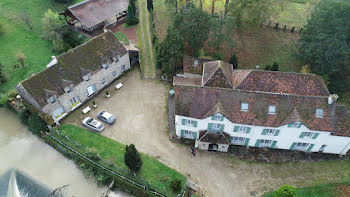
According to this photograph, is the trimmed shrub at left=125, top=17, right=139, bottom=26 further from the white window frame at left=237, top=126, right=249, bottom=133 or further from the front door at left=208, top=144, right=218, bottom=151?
the white window frame at left=237, top=126, right=249, bottom=133

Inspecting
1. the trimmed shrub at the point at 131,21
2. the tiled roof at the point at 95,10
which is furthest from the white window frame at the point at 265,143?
the tiled roof at the point at 95,10

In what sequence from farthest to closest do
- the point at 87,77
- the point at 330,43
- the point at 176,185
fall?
the point at 87,77 < the point at 330,43 < the point at 176,185

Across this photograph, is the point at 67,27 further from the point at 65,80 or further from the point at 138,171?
the point at 138,171

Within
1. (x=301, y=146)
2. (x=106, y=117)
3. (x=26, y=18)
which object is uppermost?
(x=26, y=18)

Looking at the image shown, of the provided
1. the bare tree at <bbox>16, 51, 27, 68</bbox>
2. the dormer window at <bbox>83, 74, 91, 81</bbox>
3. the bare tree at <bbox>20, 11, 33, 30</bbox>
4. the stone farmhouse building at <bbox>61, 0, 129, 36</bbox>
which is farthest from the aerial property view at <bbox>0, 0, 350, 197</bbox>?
the bare tree at <bbox>20, 11, 33, 30</bbox>

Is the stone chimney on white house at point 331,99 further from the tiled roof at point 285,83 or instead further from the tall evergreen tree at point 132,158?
the tall evergreen tree at point 132,158

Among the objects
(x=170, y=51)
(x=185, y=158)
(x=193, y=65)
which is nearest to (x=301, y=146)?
(x=185, y=158)

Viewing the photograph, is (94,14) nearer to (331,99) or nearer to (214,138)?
(214,138)

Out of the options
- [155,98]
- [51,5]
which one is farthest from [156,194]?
[51,5]
